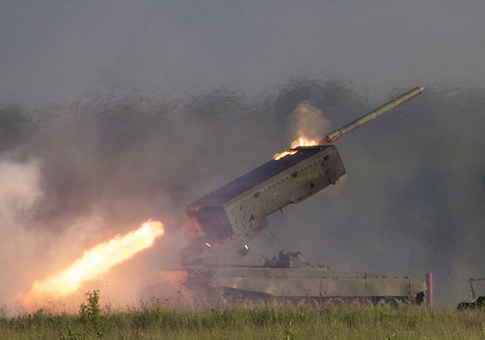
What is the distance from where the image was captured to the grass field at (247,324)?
11.8 meters

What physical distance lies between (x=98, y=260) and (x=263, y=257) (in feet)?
14.3

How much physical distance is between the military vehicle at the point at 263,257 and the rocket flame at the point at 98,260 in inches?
52.2

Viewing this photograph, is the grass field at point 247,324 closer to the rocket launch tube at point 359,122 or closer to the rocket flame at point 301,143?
the rocket flame at point 301,143

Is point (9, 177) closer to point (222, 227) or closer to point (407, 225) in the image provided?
point (222, 227)

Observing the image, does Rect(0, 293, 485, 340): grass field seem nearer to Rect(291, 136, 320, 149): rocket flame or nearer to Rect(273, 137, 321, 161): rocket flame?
Rect(273, 137, 321, 161): rocket flame

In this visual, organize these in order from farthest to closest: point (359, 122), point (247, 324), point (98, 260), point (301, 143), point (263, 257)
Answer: point (359, 122)
point (301, 143)
point (263, 257)
point (98, 260)
point (247, 324)

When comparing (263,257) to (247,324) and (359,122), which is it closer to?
(359,122)

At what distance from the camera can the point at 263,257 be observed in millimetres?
18328

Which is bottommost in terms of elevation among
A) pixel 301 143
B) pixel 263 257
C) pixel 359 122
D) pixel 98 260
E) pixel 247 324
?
pixel 247 324

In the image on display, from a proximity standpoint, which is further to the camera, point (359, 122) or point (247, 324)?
point (359, 122)

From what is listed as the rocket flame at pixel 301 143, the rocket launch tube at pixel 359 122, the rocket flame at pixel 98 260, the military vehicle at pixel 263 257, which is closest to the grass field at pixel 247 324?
the military vehicle at pixel 263 257

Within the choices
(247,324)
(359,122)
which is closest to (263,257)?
(359,122)

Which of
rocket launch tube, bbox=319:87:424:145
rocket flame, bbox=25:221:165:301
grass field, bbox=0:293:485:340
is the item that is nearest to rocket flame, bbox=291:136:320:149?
rocket launch tube, bbox=319:87:424:145

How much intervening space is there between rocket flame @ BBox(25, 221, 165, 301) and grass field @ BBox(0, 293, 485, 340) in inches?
109
